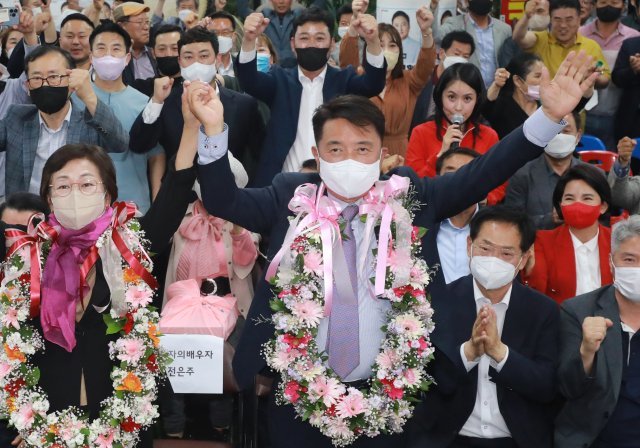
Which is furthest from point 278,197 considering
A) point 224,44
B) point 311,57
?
point 224,44

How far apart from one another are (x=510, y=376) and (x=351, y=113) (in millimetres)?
1487

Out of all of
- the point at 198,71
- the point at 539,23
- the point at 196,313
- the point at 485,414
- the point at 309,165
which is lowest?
the point at 485,414

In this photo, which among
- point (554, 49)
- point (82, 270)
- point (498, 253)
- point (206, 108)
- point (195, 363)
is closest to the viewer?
point (206, 108)

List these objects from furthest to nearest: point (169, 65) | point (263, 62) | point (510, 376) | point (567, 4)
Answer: point (567, 4) → point (263, 62) → point (169, 65) → point (510, 376)

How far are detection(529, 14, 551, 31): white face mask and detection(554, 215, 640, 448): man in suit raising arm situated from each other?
4.64 m

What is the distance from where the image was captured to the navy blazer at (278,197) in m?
3.53

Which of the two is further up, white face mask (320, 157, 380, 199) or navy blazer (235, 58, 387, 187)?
navy blazer (235, 58, 387, 187)

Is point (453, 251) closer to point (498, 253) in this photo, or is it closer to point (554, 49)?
point (498, 253)

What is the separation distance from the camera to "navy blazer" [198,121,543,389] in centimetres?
353

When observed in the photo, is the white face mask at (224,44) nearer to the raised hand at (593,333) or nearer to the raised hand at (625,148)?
the raised hand at (625,148)

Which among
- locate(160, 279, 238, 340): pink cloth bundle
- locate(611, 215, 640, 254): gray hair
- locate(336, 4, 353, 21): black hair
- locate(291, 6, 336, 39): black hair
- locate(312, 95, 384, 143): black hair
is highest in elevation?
locate(336, 4, 353, 21): black hair

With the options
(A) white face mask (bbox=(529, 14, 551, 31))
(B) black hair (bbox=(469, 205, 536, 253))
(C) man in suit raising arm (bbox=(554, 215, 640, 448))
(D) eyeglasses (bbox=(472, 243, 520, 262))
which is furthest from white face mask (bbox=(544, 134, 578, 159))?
(A) white face mask (bbox=(529, 14, 551, 31))

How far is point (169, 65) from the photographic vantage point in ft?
22.5

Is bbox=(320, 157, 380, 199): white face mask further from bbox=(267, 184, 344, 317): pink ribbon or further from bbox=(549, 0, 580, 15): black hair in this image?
bbox=(549, 0, 580, 15): black hair
